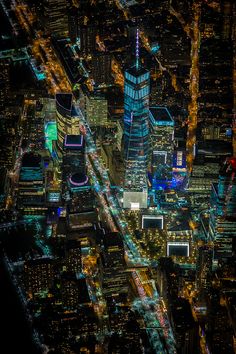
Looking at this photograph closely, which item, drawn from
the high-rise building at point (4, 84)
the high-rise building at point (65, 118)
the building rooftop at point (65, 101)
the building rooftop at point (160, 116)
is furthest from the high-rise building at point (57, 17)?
the building rooftop at point (160, 116)

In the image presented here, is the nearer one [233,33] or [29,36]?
[233,33]

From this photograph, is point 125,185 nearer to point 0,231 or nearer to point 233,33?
point 0,231

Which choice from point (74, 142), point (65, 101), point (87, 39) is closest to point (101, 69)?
point (87, 39)

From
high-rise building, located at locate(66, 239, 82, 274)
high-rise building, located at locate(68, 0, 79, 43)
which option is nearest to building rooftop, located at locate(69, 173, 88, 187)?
high-rise building, located at locate(66, 239, 82, 274)

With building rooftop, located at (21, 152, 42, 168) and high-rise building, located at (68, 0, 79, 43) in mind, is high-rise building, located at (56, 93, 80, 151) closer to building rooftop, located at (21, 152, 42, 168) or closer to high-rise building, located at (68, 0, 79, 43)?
building rooftop, located at (21, 152, 42, 168)

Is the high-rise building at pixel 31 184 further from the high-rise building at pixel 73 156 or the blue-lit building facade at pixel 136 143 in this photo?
the blue-lit building facade at pixel 136 143

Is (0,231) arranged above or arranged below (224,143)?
below

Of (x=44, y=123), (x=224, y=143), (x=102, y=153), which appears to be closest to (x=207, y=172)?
(x=224, y=143)
